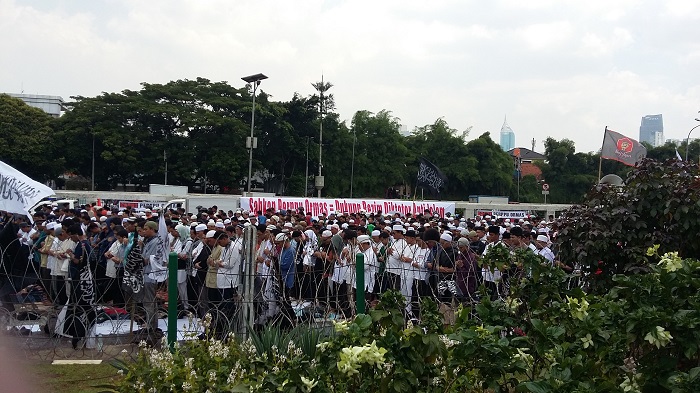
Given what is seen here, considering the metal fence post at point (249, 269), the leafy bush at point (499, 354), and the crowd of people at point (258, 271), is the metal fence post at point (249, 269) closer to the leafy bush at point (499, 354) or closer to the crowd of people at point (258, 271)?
the crowd of people at point (258, 271)

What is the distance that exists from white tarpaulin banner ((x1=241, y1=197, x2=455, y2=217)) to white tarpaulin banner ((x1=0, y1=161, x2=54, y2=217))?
14.6 metres

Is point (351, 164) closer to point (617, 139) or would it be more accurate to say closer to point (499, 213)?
point (499, 213)

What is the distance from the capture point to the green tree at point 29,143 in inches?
1881

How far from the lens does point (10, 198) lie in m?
9.81

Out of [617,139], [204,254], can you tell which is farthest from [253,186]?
[204,254]

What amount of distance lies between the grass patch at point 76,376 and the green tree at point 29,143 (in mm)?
43194

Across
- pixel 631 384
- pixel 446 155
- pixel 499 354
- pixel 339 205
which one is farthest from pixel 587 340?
pixel 446 155

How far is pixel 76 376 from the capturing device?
→ 7684mm

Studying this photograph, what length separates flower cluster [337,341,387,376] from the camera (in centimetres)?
380

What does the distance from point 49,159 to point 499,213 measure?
33.6 meters

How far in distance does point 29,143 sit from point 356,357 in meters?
49.5

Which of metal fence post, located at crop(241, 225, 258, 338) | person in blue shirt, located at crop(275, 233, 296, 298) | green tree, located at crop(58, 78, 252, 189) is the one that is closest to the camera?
metal fence post, located at crop(241, 225, 258, 338)

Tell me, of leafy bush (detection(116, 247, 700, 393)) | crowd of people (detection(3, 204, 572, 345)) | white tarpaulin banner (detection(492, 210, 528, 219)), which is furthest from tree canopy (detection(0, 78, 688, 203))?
leafy bush (detection(116, 247, 700, 393))

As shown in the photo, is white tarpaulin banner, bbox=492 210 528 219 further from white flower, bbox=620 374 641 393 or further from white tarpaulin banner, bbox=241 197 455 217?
white flower, bbox=620 374 641 393
